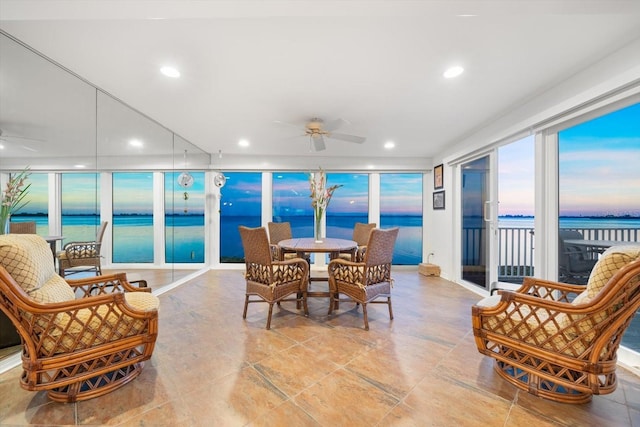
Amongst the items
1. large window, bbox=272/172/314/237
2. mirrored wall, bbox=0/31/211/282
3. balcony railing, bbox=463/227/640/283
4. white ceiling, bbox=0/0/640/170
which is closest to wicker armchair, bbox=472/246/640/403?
white ceiling, bbox=0/0/640/170

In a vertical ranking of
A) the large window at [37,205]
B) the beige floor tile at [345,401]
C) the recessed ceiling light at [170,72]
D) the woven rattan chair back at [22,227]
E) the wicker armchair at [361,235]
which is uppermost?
the recessed ceiling light at [170,72]

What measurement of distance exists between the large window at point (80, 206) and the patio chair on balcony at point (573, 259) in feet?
15.9

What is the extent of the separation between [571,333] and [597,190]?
156 centimetres

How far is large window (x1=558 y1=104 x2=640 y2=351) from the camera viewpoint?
198 cm

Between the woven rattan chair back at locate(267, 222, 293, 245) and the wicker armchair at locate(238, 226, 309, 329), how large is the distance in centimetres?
141

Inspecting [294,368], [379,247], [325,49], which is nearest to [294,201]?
[379,247]

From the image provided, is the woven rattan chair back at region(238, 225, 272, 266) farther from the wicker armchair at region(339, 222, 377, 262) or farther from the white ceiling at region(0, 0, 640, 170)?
the wicker armchair at region(339, 222, 377, 262)

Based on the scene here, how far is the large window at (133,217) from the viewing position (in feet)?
10.0

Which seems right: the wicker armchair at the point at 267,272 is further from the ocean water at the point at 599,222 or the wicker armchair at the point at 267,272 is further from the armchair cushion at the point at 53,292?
the ocean water at the point at 599,222

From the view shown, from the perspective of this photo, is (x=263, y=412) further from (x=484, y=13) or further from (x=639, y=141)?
(x=639, y=141)

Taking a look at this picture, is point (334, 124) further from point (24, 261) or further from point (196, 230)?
point (196, 230)

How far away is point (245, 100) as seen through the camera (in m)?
2.73

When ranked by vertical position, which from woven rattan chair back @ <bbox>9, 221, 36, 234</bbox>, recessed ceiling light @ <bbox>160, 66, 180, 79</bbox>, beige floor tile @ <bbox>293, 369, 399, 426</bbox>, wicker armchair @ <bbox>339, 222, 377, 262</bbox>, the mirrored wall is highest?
recessed ceiling light @ <bbox>160, 66, 180, 79</bbox>

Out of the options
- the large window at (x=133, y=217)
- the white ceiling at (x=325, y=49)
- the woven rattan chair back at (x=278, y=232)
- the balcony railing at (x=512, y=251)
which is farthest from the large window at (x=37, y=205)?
the balcony railing at (x=512, y=251)
